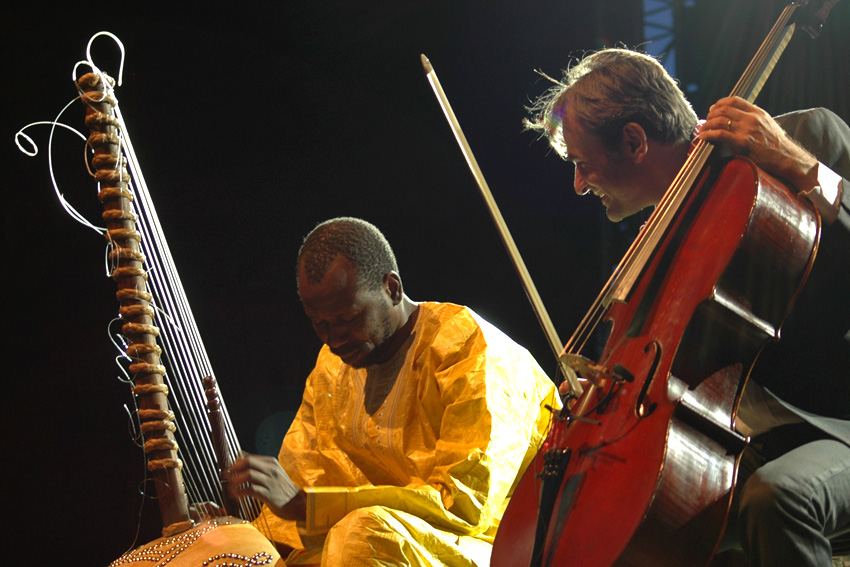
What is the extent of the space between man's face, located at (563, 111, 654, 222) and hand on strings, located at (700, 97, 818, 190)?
11.6 inches

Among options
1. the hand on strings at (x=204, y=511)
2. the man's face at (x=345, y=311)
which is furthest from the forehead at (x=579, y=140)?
the hand on strings at (x=204, y=511)

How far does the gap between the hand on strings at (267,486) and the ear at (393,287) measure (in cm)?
60

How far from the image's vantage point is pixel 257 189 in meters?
3.25

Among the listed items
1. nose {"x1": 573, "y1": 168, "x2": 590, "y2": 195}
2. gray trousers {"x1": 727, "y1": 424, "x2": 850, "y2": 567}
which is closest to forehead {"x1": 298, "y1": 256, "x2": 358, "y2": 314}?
nose {"x1": 573, "y1": 168, "x2": 590, "y2": 195}

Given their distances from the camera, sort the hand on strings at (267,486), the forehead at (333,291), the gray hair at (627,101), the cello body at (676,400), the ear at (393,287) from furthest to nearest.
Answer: the ear at (393,287), the forehead at (333,291), the gray hair at (627,101), the hand on strings at (267,486), the cello body at (676,400)

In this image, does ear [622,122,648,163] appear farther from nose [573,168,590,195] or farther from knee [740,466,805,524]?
knee [740,466,805,524]

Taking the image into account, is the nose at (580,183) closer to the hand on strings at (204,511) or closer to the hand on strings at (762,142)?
the hand on strings at (762,142)

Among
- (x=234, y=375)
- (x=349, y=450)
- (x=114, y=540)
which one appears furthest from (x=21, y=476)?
(x=349, y=450)

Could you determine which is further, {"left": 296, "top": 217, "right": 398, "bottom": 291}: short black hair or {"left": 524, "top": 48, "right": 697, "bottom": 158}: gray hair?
{"left": 296, "top": 217, "right": 398, "bottom": 291}: short black hair

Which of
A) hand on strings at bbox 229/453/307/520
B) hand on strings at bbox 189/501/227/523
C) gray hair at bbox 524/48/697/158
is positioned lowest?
hand on strings at bbox 189/501/227/523

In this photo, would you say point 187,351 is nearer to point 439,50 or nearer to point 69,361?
point 69,361

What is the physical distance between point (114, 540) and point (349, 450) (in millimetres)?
1643

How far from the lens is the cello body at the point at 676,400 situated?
0.98 metres

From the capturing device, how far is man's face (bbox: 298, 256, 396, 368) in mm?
1860
